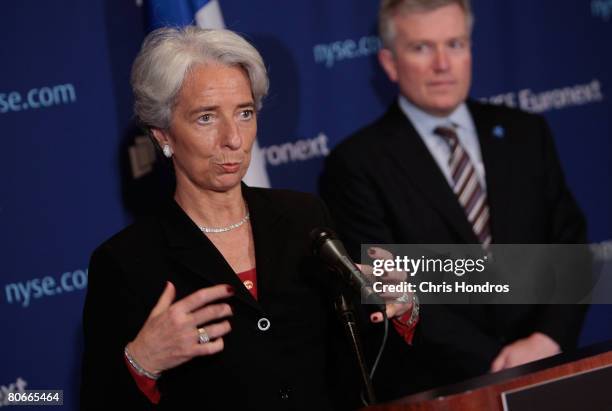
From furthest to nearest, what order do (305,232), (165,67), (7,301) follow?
(7,301), (305,232), (165,67)

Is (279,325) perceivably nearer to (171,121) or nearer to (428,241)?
(171,121)

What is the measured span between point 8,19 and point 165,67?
1428mm

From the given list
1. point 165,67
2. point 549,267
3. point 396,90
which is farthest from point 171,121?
point 549,267

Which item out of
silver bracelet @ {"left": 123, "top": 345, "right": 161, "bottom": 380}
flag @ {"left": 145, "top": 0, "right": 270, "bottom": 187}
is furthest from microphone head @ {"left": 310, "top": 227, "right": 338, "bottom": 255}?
flag @ {"left": 145, "top": 0, "right": 270, "bottom": 187}

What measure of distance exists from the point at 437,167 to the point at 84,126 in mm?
1645

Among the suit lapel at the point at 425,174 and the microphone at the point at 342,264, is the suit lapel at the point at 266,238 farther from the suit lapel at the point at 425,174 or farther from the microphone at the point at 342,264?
the suit lapel at the point at 425,174

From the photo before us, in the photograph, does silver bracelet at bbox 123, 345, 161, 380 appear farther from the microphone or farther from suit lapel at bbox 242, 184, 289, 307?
the microphone

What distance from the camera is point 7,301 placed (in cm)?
364

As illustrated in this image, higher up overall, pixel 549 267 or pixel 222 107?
pixel 222 107

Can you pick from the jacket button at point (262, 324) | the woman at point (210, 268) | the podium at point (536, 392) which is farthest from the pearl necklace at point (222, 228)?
the podium at point (536, 392)

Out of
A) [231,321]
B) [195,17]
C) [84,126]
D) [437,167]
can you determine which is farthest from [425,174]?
[231,321]

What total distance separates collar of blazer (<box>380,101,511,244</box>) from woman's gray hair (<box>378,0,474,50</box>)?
345 mm

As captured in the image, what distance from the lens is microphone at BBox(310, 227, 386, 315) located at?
211cm

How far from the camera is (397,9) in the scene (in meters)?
4.06
